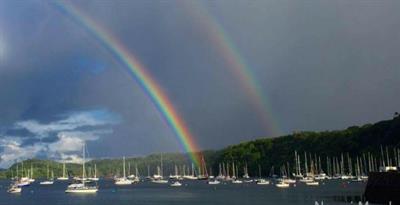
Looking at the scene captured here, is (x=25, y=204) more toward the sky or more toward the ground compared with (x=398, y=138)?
more toward the ground

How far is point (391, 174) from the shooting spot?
A: 8925 cm

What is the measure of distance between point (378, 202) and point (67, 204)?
7454 centimetres

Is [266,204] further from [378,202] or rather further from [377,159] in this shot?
[377,159]

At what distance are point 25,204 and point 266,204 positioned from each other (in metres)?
60.7

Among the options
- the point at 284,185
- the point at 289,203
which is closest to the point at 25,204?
the point at 289,203

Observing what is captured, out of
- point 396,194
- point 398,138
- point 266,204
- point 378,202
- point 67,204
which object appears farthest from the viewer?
point 398,138

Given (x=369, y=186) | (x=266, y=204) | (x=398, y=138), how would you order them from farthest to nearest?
(x=398, y=138) → (x=266, y=204) → (x=369, y=186)

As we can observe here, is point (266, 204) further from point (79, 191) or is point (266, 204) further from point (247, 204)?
point (79, 191)

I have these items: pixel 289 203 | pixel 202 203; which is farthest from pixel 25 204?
pixel 289 203

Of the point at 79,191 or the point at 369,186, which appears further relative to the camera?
the point at 79,191

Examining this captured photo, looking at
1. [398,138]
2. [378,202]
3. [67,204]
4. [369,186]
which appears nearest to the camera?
[378,202]

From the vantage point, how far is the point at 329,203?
10425 cm

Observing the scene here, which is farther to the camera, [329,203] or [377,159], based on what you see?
[377,159]

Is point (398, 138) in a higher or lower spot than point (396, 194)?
higher
